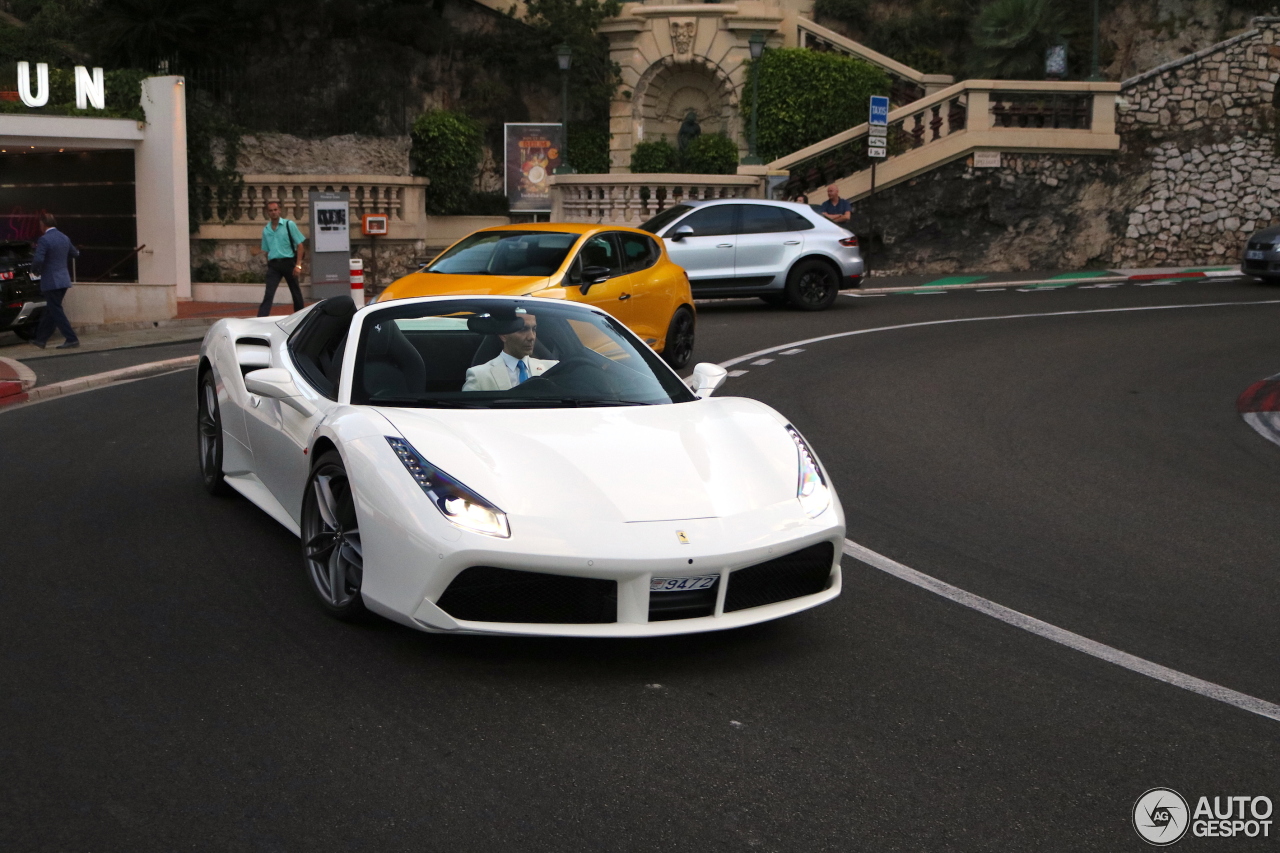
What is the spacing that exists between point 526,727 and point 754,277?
15852 millimetres

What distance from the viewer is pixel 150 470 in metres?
8.66

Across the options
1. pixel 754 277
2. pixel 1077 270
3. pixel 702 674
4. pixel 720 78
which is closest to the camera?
pixel 702 674

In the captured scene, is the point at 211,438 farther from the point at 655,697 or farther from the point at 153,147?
the point at 153,147

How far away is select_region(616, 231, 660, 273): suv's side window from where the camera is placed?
13.8 meters

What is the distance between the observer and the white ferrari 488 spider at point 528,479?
475 cm

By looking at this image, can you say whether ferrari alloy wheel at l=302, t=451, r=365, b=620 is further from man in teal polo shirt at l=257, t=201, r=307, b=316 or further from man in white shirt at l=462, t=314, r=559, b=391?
man in teal polo shirt at l=257, t=201, r=307, b=316

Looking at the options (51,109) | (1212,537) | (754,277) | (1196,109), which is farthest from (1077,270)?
(1212,537)

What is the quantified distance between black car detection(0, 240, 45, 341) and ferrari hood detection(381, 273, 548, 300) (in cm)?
613

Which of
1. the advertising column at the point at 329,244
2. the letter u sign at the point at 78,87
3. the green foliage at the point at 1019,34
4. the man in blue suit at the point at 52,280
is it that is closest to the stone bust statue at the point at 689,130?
the green foliage at the point at 1019,34

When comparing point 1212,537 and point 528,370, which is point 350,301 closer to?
point 528,370

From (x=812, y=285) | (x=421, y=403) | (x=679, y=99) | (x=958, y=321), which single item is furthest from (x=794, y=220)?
(x=679, y=99)

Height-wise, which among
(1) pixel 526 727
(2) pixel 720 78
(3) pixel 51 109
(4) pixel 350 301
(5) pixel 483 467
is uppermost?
(2) pixel 720 78

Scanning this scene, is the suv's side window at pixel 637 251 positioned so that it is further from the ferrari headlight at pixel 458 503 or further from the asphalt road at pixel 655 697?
the ferrari headlight at pixel 458 503

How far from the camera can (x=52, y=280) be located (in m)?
16.3
